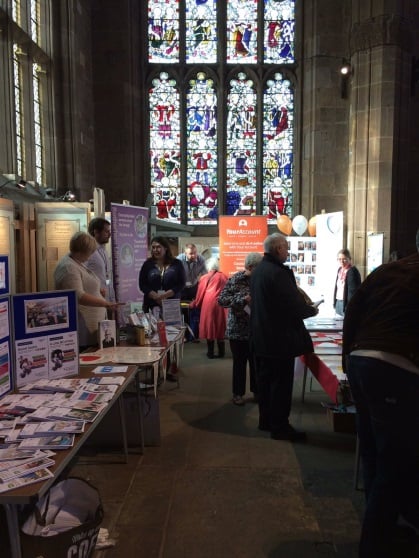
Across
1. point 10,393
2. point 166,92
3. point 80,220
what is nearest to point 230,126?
point 166,92

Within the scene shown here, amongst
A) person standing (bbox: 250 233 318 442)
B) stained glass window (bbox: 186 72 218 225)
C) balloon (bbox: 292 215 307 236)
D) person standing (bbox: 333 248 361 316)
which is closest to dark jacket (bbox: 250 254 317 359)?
person standing (bbox: 250 233 318 442)

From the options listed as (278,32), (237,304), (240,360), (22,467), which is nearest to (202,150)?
(278,32)

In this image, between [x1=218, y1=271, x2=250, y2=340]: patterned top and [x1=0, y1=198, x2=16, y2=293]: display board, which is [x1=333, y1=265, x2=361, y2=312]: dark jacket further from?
[x1=0, y1=198, x2=16, y2=293]: display board

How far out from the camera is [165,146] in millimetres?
10391

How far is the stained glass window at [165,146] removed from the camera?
1033 cm

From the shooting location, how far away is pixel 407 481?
174 centimetres

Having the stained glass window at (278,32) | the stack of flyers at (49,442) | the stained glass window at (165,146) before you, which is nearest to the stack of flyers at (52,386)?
the stack of flyers at (49,442)

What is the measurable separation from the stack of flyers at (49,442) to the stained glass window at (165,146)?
897 cm

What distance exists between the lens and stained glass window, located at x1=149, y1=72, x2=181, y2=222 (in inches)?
407

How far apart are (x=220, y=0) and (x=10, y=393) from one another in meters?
10.1

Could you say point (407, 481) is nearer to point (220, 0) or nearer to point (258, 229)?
point (258, 229)

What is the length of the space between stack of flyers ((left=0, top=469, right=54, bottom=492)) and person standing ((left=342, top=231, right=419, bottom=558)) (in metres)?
1.17

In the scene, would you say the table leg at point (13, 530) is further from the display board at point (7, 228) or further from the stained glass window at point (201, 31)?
the stained glass window at point (201, 31)

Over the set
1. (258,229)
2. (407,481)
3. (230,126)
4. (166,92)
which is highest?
(166,92)
